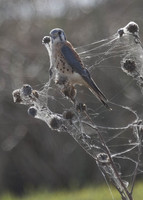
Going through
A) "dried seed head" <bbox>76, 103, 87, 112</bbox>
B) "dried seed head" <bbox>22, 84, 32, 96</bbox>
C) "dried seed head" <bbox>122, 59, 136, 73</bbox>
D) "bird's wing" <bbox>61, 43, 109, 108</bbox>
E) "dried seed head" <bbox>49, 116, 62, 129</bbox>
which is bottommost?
"dried seed head" <bbox>49, 116, 62, 129</bbox>

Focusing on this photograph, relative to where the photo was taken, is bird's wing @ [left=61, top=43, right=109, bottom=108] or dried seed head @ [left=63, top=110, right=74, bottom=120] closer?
dried seed head @ [left=63, top=110, right=74, bottom=120]

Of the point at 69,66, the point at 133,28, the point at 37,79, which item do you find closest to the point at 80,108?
the point at 133,28

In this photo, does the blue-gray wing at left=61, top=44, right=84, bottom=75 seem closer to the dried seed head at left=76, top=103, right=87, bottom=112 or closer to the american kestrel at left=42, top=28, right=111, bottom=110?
the american kestrel at left=42, top=28, right=111, bottom=110

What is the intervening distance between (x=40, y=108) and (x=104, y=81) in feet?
26.2

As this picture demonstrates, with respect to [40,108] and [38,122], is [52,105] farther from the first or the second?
[40,108]

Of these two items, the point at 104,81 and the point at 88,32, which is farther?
the point at 88,32

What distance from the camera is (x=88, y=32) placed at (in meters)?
12.0

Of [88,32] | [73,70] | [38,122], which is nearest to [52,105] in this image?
[38,122]

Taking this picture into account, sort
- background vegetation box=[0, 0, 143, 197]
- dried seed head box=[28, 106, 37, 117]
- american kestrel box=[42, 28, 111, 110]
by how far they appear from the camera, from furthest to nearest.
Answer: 1. background vegetation box=[0, 0, 143, 197]
2. american kestrel box=[42, 28, 111, 110]
3. dried seed head box=[28, 106, 37, 117]

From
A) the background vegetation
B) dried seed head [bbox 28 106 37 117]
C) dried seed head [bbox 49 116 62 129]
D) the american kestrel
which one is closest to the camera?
dried seed head [bbox 49 116 62 129]

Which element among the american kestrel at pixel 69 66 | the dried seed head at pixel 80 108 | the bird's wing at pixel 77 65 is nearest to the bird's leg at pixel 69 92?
the dried seed head at pixel 80 108

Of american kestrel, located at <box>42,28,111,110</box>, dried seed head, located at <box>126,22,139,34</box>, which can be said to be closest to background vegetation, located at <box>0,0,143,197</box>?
american kestrel, located at <box>42,28,111,110</box>

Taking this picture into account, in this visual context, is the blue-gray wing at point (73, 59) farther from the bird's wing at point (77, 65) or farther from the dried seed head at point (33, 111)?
the dried seed head at point (33, 111)

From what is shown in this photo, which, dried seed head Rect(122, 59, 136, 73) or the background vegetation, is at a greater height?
the background vegetation
